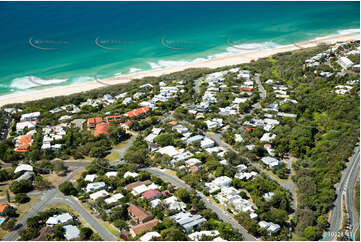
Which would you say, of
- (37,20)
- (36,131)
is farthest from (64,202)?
(37,20)

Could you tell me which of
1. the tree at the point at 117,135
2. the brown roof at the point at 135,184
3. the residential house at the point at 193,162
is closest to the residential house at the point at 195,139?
the residential house at the point at 193,162

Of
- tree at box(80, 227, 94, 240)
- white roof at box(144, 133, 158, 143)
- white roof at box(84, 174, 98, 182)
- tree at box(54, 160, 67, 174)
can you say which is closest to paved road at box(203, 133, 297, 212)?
white roof at box(144, 133, 158, 143)

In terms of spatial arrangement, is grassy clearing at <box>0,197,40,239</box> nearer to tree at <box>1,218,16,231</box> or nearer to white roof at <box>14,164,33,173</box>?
tree at <box>1,218,16,231</box>

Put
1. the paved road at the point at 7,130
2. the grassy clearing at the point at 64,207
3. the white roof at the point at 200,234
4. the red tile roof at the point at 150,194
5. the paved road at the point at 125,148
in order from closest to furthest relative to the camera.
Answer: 1. the white roof at the point at 200,234
2. the grassy clearing at the point at 64,207
3. the red tile roof at the point at 150,194
4. the paved road at the point at 125,148
5. the paved road at the point at 7,130

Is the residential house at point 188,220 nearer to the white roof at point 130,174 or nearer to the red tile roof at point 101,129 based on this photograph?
the white roof at point 130,174

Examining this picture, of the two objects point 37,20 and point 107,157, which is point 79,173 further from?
point 37,20

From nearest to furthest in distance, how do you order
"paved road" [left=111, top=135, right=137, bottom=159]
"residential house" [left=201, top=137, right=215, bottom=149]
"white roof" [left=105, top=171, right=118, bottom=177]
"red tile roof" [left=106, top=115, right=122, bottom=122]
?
1. "white roof" [left=105, top=171, right=118, bottom=177]
2. "residential house" [left=201, top=137, right=215, bottom=149]
3. "paved road" [left=111, top=135, right=137, bottom=159]
4. "red tile roof" [left=106, top=115, right=122, bottom=122]

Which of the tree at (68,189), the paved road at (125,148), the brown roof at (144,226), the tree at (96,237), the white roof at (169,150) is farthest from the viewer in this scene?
the paved road at (125,148)
